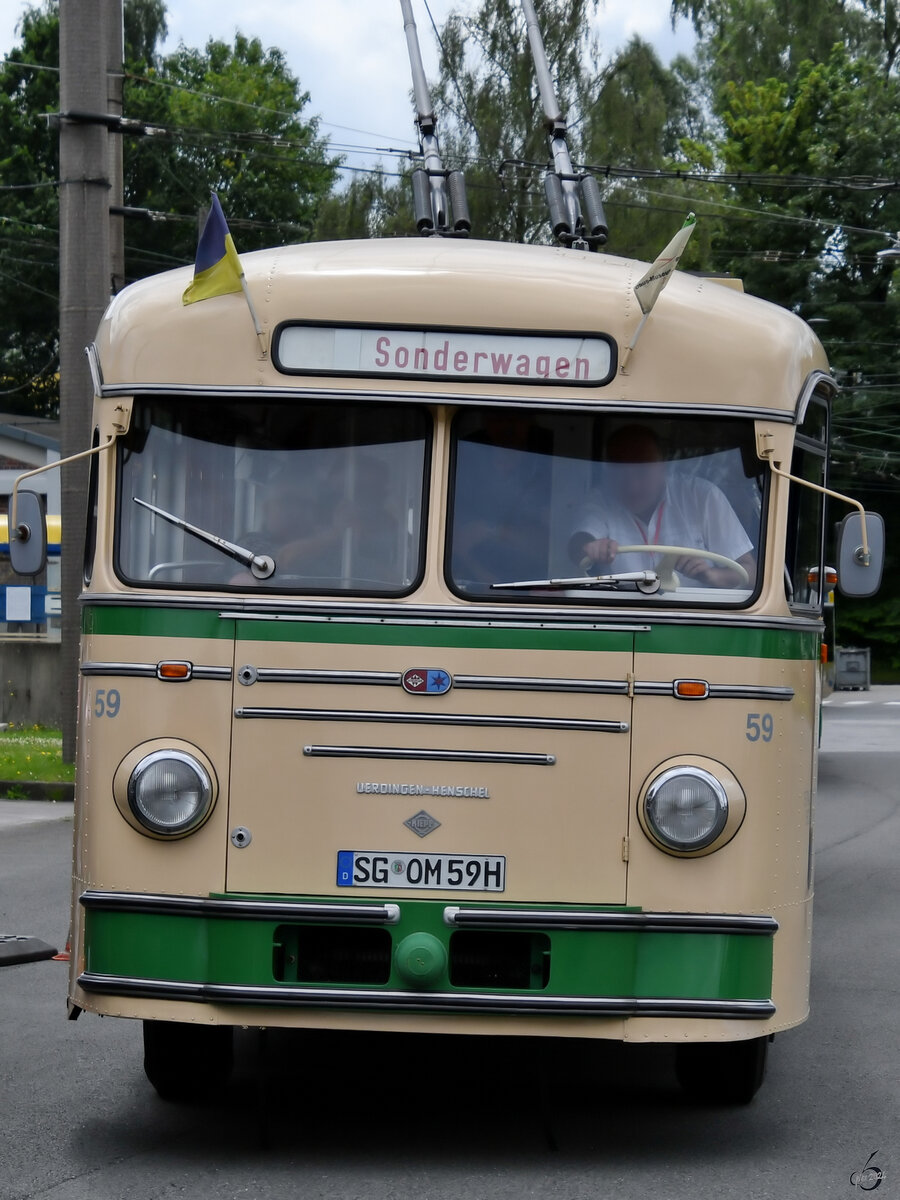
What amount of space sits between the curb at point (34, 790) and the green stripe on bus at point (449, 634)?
1132 cm

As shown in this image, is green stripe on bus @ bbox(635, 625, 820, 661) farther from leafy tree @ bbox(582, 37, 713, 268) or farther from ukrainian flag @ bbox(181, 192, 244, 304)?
leafy tree @ bbox(582, 37, 713, 268)

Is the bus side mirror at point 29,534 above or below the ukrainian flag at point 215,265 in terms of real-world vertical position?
below

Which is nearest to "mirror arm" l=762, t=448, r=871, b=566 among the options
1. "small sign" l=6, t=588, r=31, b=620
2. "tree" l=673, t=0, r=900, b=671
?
"small sign" l=6, t=588, r=31, b=620

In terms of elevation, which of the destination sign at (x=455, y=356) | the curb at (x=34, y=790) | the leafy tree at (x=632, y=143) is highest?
the leafy tree at (x=632, y=143)

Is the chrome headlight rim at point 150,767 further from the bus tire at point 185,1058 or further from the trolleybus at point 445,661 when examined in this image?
the bus tire at point 185,1058

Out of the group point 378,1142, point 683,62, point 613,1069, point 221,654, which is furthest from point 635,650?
point 683,62

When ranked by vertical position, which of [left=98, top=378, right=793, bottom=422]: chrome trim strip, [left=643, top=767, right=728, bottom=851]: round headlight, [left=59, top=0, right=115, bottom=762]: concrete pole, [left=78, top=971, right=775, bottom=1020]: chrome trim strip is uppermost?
[left=59, top=0, right=115, bottom=762]: concrete pole

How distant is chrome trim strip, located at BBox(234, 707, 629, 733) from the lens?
5547mm

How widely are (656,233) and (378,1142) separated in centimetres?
2913

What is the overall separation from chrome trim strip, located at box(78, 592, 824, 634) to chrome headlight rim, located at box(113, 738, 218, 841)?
0.42 m

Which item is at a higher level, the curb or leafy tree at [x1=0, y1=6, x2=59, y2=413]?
leafy tree at [x1=0, y1=6, x2=59, y2=413]

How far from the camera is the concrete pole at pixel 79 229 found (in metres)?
16.7

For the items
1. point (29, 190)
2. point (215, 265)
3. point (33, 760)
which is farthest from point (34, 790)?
point (29, 190)

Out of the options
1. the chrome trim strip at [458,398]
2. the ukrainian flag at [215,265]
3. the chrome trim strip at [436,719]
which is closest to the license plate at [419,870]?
the chrome trim strip at [436,719]
